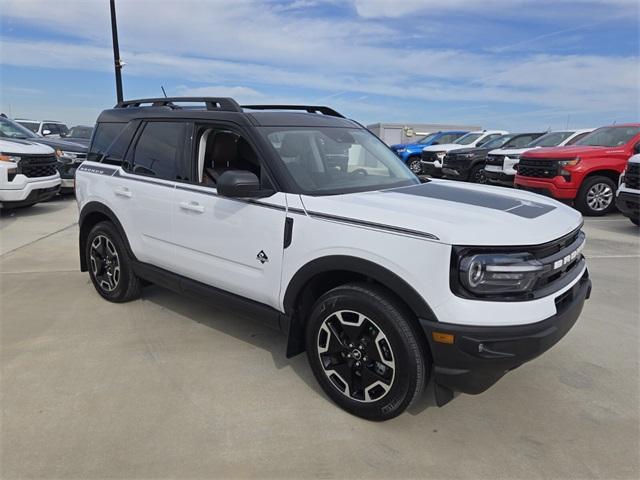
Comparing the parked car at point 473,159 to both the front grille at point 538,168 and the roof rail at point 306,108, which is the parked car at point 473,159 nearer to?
the front grille at point 538,168

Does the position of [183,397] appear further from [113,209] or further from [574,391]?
[574,391]

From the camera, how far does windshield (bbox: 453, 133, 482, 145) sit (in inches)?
667

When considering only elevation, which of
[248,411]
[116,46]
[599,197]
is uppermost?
[116,46]

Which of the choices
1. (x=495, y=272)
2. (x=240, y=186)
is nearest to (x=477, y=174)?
(x=240, y=186)

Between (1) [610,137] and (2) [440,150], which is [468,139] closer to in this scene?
(2) [440,150]

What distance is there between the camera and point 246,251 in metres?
3.21

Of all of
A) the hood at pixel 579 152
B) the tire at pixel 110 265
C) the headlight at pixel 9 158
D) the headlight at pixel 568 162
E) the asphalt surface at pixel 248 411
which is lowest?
the asphalt surface at pixel 248 411

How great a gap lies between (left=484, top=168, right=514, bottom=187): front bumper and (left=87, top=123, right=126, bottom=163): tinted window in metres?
9.69

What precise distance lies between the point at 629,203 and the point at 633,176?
438 mm

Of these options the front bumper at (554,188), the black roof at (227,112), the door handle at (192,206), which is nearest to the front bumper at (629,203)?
the front bumper at (554,188)

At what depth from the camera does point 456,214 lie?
2617mm

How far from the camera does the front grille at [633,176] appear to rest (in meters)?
7.72

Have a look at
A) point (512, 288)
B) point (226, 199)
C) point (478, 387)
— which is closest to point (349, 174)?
point (226, 199)

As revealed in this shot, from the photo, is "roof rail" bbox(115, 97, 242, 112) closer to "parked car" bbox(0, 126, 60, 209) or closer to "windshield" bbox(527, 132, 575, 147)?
"parked car" bbox(0, 126, 60, 209)
